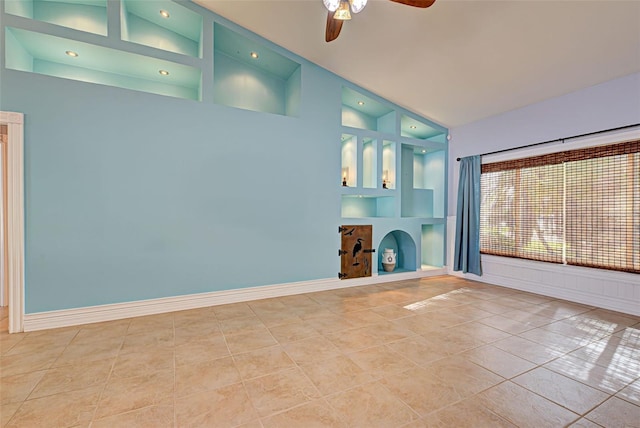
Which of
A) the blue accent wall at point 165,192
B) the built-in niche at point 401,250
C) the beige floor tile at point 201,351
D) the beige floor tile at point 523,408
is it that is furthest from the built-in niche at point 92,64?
the beige floor tile at point 523,408

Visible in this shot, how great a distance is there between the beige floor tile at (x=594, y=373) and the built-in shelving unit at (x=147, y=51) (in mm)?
4320

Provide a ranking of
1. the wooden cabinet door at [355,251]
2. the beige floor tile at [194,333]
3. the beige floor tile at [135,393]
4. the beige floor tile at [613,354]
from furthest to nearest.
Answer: the wooden cabinet door at [355,251] < the beige floor tile at [194,333] < the beige floor tile at [613,354] < the beige floor tile at [135,393]

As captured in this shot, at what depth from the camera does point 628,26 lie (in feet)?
9.30

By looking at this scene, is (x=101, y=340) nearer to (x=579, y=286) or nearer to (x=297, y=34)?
(x=297, y=34)

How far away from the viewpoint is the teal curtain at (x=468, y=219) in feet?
16.6

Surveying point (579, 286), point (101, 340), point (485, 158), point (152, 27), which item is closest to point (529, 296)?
point (579, 286)

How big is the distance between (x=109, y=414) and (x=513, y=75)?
5468 mm

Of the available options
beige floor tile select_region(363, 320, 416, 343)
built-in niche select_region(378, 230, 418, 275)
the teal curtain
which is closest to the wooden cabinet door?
built-in niche select_region(378, 230, 418, 275)

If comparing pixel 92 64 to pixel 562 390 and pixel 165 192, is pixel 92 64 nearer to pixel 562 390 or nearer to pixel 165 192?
pixel 165 192

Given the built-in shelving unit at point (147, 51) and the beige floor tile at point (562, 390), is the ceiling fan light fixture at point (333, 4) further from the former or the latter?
the beige floor tile at point (562, 390)

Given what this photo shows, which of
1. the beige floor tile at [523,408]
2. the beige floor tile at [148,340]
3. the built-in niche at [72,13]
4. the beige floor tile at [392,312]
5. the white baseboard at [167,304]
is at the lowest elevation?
the beige floor tile at [392,312]

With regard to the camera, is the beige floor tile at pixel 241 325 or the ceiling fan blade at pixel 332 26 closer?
the ceiling fan blade at pixel 332 26

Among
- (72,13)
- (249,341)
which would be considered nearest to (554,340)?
(249,341)

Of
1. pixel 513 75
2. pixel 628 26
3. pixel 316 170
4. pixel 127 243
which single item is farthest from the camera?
pixel 316 170
